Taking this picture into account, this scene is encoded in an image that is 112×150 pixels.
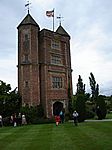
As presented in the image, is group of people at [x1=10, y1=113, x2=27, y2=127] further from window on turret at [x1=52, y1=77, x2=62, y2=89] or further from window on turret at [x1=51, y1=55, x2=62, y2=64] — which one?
window on turret at [x1=51, y1=55, x2=62, y2=64]

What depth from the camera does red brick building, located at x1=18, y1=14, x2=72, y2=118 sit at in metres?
40.6

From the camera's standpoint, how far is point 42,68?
42.2 m

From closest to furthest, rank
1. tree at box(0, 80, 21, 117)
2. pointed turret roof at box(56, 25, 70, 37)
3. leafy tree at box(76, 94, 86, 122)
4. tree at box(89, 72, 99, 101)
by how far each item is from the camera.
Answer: leafy tree at box(76, 94, 86, 122) → tree at box(0, 80, 21, 117) → pointed turret roof at box(56, 25, 70, 37) → tree at box(89, 72, 99, 101)

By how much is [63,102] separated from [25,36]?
Answer: 12.0m

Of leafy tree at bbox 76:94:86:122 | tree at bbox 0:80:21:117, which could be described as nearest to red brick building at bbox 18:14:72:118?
tree at bbox 0:80:21:117

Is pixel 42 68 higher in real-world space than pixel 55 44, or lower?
lower

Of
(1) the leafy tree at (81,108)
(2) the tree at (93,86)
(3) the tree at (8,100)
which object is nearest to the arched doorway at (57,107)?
(3) the tree at (8,100)

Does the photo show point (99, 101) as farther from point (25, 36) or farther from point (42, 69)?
point (25, 36)

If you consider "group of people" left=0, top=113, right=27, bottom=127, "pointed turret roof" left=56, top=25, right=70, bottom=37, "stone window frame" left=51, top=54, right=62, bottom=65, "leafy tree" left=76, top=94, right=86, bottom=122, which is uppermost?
"pointed turret roof" left=56, top=25, right=70, bottom=37

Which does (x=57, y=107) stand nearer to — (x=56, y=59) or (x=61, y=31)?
(x=56, y=59)

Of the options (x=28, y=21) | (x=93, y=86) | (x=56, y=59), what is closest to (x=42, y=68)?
(x=56, y=59)

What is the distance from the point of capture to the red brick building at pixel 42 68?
4056 centimetres

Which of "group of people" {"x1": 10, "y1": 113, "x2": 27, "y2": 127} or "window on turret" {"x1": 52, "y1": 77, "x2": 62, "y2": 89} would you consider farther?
"window on turret" {"x1": 52, "y1": 77, "x2": 62, "y2": 89}

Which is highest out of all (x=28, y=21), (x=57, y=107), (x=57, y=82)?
(x=28, y=21)
